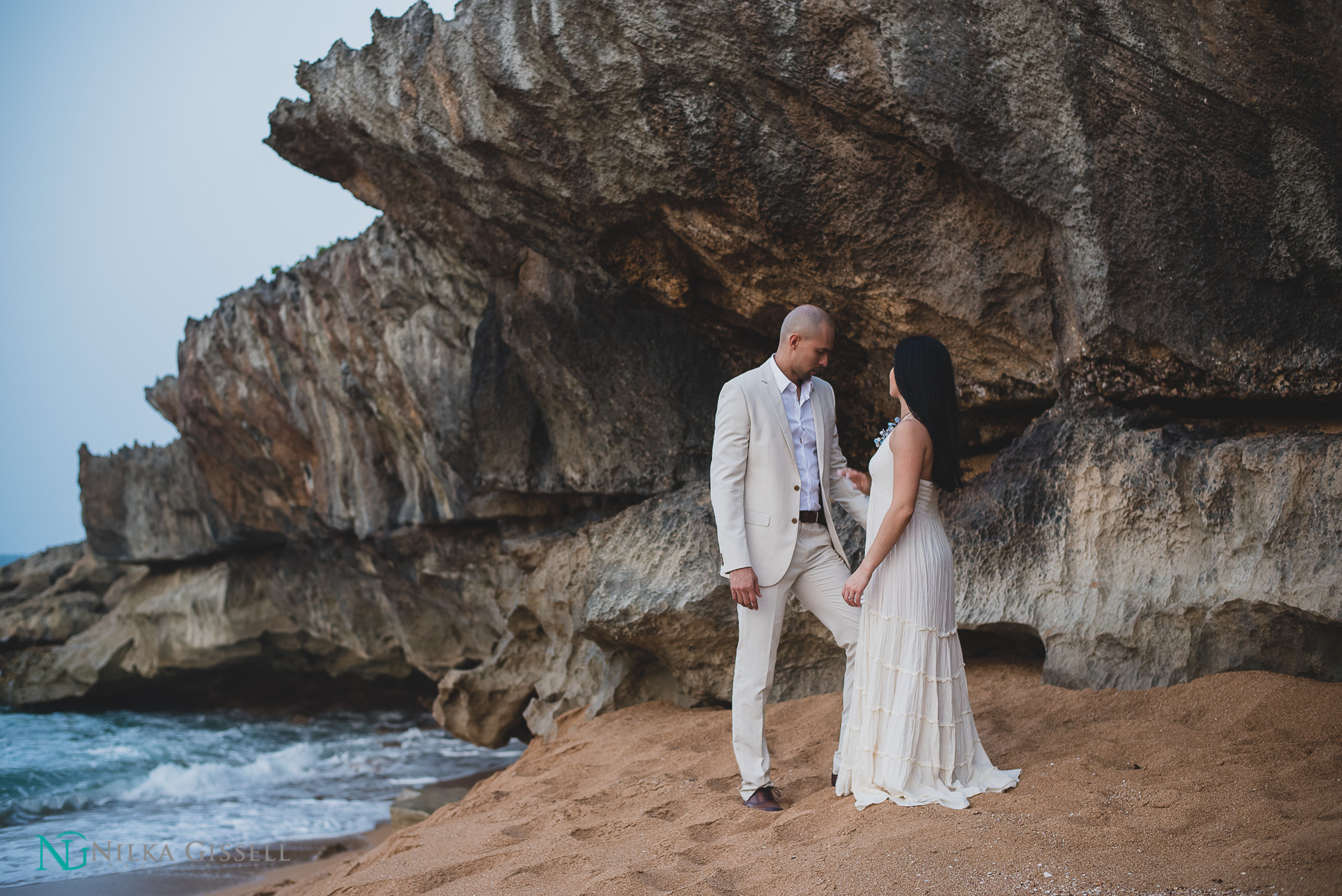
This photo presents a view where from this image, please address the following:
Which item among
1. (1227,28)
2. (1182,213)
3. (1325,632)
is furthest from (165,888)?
(1227,28)

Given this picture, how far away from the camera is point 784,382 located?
13.6 feet

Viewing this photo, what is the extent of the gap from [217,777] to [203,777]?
17 centimetres

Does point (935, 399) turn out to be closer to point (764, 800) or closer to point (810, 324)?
point (810, 324)

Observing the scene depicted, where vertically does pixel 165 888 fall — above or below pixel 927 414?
below

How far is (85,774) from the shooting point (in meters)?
Answer: 12.1

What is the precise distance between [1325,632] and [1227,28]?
8.85 ft

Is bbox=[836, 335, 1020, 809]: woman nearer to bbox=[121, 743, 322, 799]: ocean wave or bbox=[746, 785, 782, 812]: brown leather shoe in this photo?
bbox=[746, 785, 782, 812]: brown leather shoe

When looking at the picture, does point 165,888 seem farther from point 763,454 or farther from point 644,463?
point 763,454

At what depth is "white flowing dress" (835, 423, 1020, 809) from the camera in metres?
3.44

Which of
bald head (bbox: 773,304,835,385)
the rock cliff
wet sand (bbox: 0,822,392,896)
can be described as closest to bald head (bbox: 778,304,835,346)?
bald head (bbox: 773,304,835,385)

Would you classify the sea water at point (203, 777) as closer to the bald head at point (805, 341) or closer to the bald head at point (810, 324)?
the bald head at point (805, 341)

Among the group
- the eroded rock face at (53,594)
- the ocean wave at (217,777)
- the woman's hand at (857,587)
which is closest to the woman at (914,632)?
the woman's hand at (857,587)

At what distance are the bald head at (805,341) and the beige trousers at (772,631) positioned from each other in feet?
2.34

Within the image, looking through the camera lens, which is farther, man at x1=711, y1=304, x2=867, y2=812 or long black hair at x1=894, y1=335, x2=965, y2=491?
man at x1=711, y1=304, x2=867, y2=812
